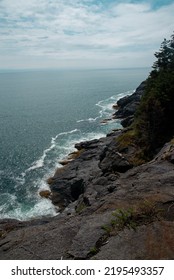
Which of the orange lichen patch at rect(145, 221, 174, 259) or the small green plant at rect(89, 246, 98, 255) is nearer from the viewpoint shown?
the orange lichen patch at rect(145, 221, 174, 259)

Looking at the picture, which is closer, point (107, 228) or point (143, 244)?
point (143, 244)

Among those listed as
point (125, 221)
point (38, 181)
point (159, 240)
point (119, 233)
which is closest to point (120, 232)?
point (119, 233)

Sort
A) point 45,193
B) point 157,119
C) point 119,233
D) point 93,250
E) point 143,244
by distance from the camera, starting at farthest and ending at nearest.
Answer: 1. point 45,193
2. point 157,119
3. point 119,233
4. point 93,250
5. point 143,244

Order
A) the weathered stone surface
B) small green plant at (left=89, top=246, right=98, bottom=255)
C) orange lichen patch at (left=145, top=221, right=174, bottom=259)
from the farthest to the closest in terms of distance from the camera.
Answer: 1. small green plant at (left=89, top=246, right=98, bottom=255)
2. the weathered stone surface
3. orange lichen patch at (left=145, top=221, right=174, bottom=259)

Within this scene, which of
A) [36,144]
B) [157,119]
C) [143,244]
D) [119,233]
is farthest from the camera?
[36,144]

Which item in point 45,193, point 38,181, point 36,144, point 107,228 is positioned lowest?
point 45,193

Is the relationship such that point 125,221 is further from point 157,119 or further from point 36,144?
point 36,144

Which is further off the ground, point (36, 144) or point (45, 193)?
point (36, 144)

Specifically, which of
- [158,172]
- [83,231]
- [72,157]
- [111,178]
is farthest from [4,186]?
[83,231]

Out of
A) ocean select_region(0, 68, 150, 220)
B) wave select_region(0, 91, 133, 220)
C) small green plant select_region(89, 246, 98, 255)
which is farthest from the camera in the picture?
ocean select_region(0, 68, 150, 220)

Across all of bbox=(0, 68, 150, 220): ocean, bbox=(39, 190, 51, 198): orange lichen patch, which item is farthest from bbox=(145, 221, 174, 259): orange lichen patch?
bbox=(39, 190, 51, 198): orange lichen patch

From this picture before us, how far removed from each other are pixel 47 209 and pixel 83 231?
124 ft

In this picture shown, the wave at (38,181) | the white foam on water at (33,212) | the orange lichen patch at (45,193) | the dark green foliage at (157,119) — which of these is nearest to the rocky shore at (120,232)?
the dark green foliage at (157,119)

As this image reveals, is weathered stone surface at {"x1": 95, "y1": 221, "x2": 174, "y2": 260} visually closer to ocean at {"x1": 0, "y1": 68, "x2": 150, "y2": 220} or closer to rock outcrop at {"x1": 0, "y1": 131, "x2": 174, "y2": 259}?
rock outcrop at {"x1": 0, "y1": 131, "x2": 174, "y2": 259}
